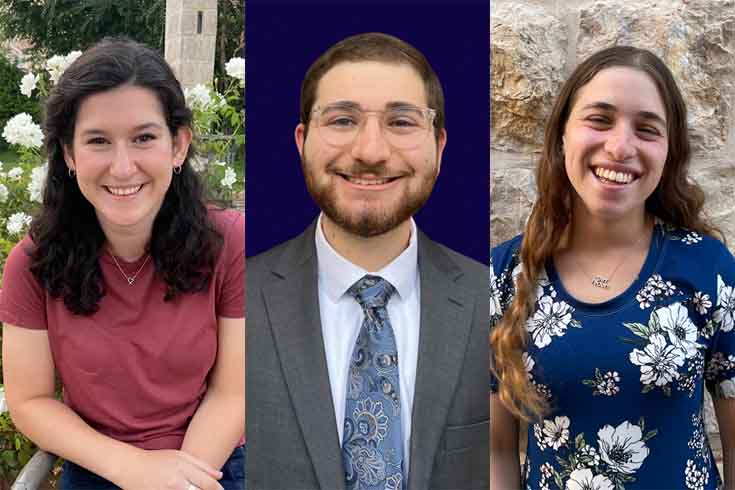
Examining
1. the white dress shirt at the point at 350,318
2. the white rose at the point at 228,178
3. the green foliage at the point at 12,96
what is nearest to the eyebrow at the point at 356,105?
the white dress shirt at the point at 350,318

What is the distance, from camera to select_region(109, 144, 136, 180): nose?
4.56 feet

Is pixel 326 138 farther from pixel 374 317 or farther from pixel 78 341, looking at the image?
pixel 78 341

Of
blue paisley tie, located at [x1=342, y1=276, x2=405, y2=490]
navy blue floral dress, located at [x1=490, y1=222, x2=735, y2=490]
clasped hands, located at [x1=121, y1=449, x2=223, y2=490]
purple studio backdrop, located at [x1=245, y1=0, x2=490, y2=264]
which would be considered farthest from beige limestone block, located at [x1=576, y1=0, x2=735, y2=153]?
clasped hands, located at [x1=121, y1=449, x2=223, y2=490]

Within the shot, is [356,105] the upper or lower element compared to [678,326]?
upper

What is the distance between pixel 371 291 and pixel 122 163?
490 millimetres

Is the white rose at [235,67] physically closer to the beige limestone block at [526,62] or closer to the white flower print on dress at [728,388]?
the beige limestone block at [526,62]

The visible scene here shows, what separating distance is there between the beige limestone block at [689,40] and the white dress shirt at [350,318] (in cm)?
72

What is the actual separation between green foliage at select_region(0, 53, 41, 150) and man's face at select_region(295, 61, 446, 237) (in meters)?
1.01

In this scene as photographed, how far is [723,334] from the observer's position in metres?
1.45

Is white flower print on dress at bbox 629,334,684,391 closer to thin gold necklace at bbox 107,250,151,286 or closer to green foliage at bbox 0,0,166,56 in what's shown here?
thin gold necklace at bbox 107,250,151,286

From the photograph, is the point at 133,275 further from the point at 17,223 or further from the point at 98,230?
the point at 17,223

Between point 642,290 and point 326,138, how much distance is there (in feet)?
2.13

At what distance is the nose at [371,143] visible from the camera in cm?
121

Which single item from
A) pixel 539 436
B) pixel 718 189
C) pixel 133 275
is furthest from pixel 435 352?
pixel 718 189
